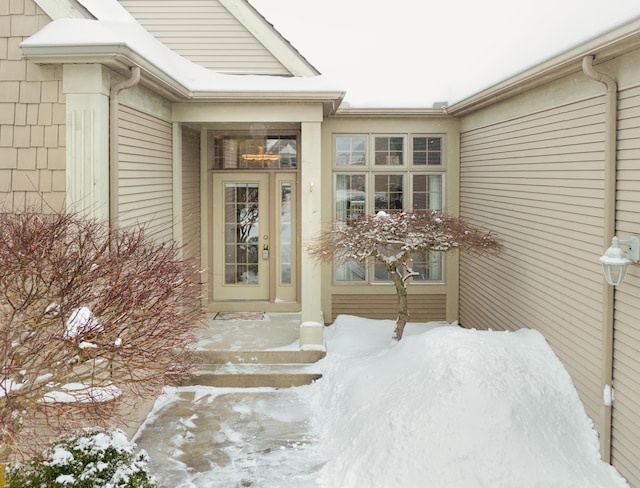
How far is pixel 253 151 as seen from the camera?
11.5 m

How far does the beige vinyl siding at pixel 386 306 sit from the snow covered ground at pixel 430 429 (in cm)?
375

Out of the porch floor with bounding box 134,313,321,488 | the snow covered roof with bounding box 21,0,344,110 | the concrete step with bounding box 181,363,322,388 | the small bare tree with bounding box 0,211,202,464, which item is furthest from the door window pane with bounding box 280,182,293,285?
the small bare tree with bounding box 0,211,202,464

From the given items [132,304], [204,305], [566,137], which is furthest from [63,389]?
[204,305]

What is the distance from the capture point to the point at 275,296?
11.5m

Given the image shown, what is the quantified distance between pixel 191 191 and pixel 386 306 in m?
3.93

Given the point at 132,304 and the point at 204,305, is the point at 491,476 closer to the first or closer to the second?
the point at 132,304

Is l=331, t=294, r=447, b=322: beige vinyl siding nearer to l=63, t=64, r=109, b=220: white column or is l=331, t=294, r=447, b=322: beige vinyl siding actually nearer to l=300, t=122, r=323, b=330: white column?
l=300, t=122, r=323, b=330: white column

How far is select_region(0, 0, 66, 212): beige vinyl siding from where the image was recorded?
637 cm

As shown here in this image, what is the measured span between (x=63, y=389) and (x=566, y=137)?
5.58 m

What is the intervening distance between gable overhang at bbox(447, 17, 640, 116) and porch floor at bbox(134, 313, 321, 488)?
428 cm

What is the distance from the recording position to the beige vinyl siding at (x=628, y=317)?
542cm

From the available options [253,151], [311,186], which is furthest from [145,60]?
[253,151]

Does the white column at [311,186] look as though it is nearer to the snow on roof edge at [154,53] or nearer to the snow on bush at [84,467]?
the snow on roof edge at [154,53]

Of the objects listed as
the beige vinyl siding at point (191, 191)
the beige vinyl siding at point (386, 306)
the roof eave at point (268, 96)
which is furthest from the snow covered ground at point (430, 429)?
the beige vinyl siding at point (386, 306)
